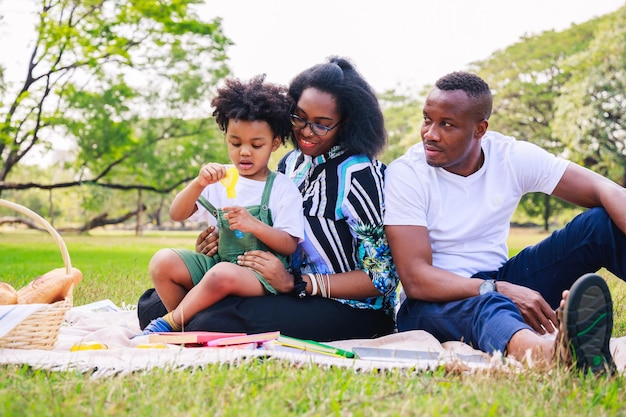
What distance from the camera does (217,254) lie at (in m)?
3.68

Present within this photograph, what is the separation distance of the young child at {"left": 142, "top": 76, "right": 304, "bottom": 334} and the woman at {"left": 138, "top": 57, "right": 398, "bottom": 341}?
7cm

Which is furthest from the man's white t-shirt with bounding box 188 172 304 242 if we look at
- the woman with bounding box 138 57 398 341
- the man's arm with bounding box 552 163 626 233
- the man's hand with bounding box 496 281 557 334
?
the man's arm with bounding box 552 163 626 233

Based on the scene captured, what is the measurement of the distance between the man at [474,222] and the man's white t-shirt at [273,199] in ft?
1.56

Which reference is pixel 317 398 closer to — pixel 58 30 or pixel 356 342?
pixel 356 342

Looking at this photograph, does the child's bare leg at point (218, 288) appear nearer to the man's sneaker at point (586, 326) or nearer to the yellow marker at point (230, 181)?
the yellow marker at point (230, 181)

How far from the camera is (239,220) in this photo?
11.0 feet

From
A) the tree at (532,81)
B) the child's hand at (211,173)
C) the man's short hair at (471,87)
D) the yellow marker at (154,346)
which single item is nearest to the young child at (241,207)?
the child's hand at (211,173)

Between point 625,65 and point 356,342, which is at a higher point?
point 625,65

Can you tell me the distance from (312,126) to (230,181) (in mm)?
529

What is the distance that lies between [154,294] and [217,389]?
1790 mm

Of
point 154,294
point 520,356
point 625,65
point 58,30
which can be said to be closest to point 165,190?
point 58,30

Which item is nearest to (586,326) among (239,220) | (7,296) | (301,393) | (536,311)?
(536,311)

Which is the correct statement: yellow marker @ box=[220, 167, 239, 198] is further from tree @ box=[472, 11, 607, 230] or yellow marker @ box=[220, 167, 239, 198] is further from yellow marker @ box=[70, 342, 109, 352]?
tree @ box=[472, 11, 607, 230]

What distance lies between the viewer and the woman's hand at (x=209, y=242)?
3.67 m
